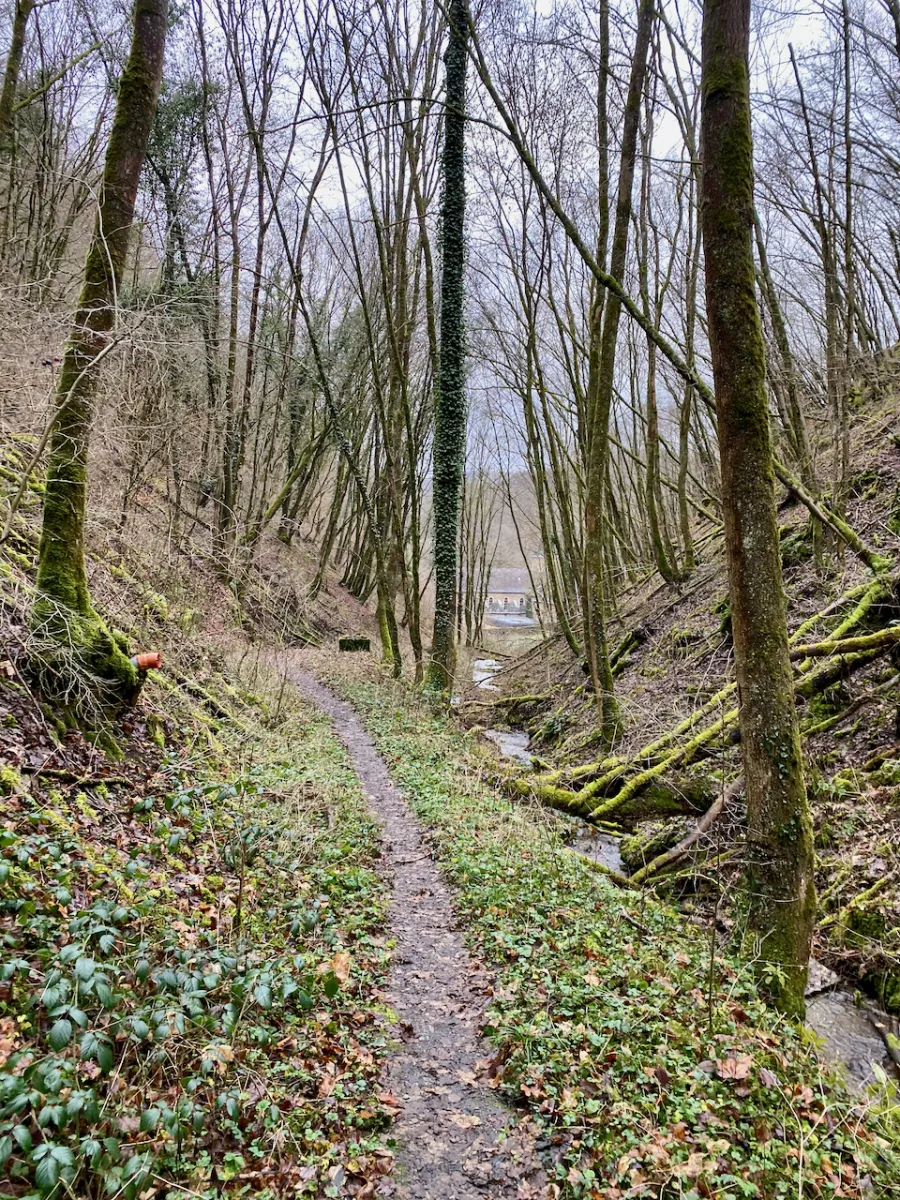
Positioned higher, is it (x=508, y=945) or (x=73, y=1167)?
(x=73, y=1167)

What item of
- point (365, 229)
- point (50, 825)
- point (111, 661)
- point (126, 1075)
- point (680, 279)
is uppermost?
point (365, 229)

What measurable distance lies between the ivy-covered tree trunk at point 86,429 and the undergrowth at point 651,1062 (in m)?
3.51

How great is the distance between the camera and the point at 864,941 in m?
4.55

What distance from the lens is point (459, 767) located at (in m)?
8.10

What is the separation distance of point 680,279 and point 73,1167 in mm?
14903

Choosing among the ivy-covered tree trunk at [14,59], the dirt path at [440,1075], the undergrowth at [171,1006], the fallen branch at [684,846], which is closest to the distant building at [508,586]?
the ivy-covered tree trunk at [14,59]

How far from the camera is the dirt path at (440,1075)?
2.68 m

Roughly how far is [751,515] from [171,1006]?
12.7ft

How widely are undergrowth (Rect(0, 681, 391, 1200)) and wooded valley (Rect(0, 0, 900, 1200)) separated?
2 cm

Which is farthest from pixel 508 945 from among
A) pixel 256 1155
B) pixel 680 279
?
pixel 680 279

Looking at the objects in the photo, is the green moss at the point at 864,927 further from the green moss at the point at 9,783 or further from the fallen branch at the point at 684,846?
the green moss at the point at 9,783

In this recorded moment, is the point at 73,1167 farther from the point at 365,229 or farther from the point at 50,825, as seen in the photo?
the point at 365,229

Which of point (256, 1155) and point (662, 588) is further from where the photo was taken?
point (662, 588)

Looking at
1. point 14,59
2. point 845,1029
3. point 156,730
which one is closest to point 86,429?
point 156,730
